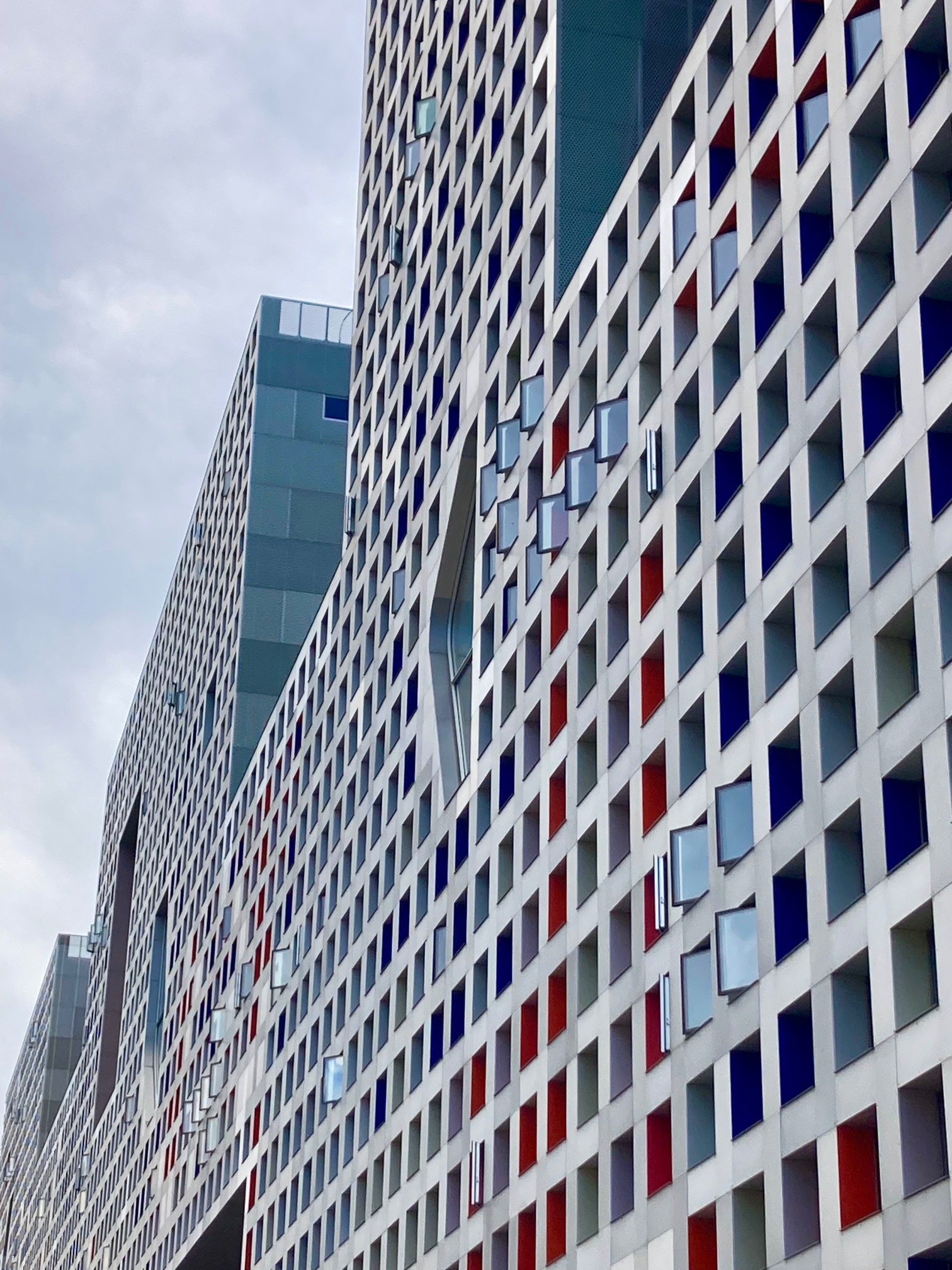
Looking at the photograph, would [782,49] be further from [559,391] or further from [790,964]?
[790,964]

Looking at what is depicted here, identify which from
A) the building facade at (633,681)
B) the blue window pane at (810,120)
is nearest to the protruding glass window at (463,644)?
the building facade at (633,681)

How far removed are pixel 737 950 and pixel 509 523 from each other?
842 inches

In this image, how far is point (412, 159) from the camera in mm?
75188

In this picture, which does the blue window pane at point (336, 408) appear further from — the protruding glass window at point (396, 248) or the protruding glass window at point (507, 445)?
the protruding glass window at point (507, 445)

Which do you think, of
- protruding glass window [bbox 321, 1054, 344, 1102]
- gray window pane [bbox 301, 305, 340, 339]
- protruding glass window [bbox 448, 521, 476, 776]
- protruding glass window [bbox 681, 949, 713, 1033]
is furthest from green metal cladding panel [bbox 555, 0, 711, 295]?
gray window pane [bbox 301, 305, 340, 339]

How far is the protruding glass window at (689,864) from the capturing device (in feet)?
132

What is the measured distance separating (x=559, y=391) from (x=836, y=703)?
20.4 metres

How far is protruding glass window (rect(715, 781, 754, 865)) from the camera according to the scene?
38.7 m

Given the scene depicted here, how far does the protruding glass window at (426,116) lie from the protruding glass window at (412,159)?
1107 millimetres

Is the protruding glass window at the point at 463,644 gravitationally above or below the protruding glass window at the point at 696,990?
above

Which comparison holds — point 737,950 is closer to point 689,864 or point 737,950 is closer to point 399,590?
point 689,864

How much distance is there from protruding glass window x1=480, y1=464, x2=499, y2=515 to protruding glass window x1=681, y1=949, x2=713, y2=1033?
21702 mm

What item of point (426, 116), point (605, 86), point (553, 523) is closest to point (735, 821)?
point (553, 523)

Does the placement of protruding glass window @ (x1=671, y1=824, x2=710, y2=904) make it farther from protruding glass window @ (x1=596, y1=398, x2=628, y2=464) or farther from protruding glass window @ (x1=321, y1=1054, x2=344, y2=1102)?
protruding glass window @ (x1=321, y1=1054, x2=344, y2=1102)
